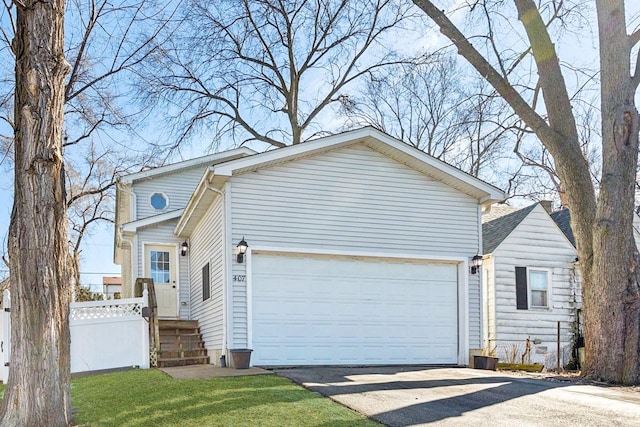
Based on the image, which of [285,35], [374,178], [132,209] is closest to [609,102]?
[374,178]

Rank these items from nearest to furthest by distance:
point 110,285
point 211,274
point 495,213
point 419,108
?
point 211,274, point 495,213, point 419,108, point 110,285

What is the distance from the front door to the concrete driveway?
6978 millimetres

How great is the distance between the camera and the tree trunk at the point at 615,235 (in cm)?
882

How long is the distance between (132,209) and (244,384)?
10.5m

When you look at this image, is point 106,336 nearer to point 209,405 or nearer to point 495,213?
point 209,405

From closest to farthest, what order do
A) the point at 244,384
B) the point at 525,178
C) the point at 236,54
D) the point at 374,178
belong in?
the point at 244,384 < the point at 374,178 < the point at 236,54 < the point at 525,178

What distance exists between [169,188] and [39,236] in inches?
467

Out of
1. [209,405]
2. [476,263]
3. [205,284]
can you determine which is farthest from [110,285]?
[209,405]

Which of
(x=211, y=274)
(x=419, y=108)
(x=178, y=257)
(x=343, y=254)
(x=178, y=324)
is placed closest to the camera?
(x=343, y=254)

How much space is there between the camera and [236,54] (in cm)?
2189

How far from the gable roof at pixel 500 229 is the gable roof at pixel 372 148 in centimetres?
431

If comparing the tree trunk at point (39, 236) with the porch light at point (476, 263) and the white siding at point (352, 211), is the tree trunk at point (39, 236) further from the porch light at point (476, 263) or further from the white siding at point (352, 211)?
the porch light at point (476, 263)

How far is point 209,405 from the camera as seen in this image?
5957 millimetres

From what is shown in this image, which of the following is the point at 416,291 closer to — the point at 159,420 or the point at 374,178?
the point at 374,178
